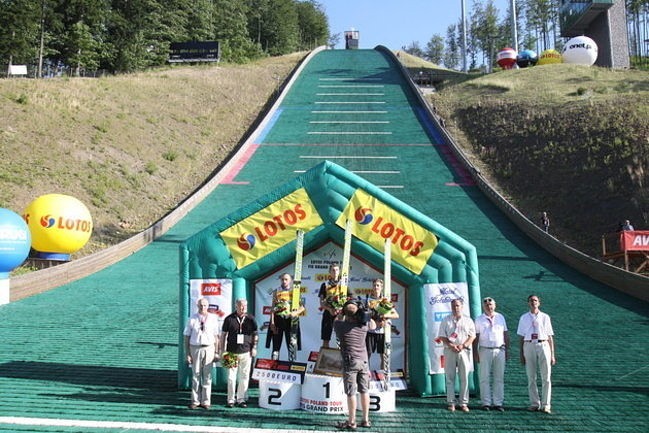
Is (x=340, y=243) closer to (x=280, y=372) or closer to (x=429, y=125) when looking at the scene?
(x=280, y=372)

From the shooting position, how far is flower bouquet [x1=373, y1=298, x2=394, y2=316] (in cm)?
855

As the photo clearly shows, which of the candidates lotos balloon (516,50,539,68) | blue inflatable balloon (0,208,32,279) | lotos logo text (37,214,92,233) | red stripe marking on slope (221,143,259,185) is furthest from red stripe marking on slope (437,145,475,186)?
lotos balloon (516,50,539,68)

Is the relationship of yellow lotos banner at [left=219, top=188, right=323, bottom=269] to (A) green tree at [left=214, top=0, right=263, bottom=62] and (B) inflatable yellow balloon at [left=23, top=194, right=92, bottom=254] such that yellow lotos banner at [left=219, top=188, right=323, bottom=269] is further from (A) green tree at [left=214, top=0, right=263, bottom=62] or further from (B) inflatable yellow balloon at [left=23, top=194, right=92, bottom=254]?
(A) green tree at [left=214, top=0, right=263, bottom=62]

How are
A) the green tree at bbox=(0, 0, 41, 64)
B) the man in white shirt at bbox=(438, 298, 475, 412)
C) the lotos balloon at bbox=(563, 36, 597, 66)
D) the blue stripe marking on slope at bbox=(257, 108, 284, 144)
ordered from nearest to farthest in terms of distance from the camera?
the man in white shirt at bbox=(438, 298, 475, 412), the blue stripe marking on slope at bbox=(257, 108, 284, 144), the lotos balloon at bbox=(563, 36, 597, 66), the green tree at bbox=(0, 0, 41, 64)

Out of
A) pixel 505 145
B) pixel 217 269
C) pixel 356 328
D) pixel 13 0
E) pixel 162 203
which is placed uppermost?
pixel 13 0

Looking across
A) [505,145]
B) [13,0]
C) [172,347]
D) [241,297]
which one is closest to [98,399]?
[241,297]

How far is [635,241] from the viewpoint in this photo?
63.8ft

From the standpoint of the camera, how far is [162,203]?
28.8m

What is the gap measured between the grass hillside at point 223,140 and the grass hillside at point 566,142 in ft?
0.23

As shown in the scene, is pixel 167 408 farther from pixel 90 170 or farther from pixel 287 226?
pixel 90 170

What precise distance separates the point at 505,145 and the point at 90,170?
20.6 m

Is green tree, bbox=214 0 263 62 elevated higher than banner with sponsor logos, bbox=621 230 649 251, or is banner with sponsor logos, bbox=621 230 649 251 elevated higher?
green tree, bbox=214 0 263 62

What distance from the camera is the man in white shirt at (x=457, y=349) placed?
877 centimetres

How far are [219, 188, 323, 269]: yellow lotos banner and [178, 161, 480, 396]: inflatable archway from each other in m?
0.01
